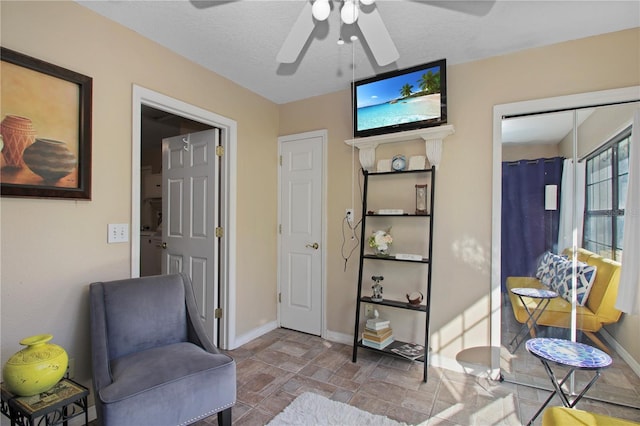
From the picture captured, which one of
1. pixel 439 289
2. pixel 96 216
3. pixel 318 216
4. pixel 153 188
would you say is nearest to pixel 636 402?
pixel 439 289

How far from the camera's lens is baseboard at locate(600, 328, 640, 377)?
2.13 m

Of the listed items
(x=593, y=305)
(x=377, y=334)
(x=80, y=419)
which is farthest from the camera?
(x=377, y=334)

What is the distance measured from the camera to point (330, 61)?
105 inches

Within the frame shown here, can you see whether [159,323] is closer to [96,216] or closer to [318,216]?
[96,216]

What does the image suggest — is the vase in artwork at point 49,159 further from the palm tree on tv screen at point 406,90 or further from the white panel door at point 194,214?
the palm tree on tv screen at point 406,90

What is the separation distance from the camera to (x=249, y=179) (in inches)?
129

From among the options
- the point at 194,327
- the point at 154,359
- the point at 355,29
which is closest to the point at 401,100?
the point at 355,29

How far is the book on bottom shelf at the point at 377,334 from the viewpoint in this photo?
2.78 meters

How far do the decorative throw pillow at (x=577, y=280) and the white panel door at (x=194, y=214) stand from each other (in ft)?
9.42

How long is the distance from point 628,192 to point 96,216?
351cm

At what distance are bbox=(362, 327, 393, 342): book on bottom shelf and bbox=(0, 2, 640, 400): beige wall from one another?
38 cm

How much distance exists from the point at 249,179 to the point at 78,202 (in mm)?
1541

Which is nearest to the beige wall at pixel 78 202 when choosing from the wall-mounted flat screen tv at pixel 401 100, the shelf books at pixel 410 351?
the wall-mounted flat screen tv at pixel 401 100

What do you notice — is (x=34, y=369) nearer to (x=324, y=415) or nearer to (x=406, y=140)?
(x=324, y=415)
